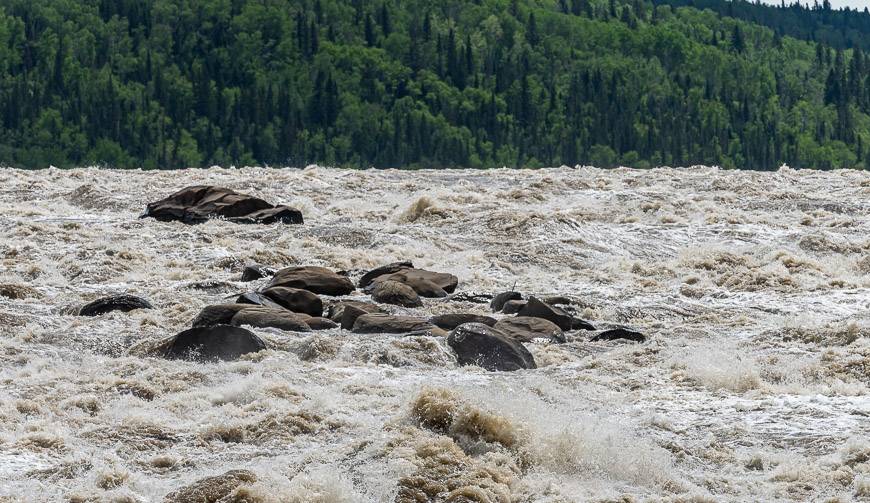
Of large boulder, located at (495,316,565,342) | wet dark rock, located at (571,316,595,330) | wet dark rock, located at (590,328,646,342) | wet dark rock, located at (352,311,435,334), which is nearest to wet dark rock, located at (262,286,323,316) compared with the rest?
wet dark rock, located at (352,311,435,334)

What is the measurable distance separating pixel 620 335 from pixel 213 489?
8.70m

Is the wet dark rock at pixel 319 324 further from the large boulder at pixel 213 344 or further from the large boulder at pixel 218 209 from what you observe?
the large boulder at pixel 218 209

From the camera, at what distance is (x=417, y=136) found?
142625 millimetres

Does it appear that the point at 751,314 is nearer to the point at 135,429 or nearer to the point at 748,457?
the point at 748,457

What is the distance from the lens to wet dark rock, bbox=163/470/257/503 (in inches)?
472

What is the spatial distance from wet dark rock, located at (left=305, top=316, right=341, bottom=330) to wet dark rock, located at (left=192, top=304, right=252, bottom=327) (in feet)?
3.29

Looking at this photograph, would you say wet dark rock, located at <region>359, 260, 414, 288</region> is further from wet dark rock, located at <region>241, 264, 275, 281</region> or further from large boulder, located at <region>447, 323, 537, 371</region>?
large boulder, located at <region>447, 323, 537, 371</region>

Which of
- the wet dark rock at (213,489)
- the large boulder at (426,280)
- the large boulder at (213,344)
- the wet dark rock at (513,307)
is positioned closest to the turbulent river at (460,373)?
the wet dark rock at (213,489)

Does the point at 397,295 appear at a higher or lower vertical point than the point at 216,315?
lower

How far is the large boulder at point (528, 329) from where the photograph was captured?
62.1 feet

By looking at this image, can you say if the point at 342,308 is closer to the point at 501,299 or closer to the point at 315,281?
the point at 315,281

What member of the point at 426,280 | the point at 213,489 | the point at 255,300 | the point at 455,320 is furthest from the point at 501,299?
the point at 213,489

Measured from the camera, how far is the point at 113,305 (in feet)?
66.0

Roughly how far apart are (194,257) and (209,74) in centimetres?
13317
